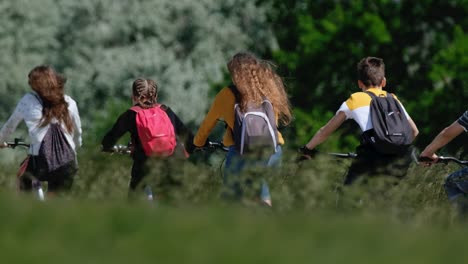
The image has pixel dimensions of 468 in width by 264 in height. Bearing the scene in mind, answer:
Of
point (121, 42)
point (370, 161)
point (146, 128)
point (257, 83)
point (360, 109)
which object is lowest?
point (121, 42)

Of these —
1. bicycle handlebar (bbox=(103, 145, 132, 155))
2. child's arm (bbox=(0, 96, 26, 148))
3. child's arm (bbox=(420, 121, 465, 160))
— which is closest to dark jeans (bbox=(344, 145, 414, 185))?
child's arm (bbox=(420, 121, 465, 160))

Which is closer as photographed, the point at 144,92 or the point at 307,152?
the point at 307,152

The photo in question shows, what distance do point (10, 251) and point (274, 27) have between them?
46217mm

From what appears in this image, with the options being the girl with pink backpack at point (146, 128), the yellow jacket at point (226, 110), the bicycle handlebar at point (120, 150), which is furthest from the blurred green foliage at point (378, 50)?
the yellow jacket at point (226, 110)

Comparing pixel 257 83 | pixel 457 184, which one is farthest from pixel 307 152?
pixel 457 184

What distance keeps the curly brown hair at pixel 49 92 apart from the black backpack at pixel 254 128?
1.29 meters

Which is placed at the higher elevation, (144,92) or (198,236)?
(198,236)

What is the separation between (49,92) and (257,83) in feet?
4.83

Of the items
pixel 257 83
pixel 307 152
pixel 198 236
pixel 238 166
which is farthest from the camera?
pixel 307 152

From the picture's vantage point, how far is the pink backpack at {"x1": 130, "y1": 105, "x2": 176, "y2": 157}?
9117mm

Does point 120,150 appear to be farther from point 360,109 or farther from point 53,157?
point 360,109

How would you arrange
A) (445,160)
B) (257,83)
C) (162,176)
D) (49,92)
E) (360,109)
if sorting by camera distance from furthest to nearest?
1. (49,92)
2. (445,160)
3. (257,83)
4. (360,109)
5. (162,176)

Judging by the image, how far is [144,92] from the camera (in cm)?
913

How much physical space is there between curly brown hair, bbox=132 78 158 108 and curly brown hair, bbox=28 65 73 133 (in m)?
0.49
